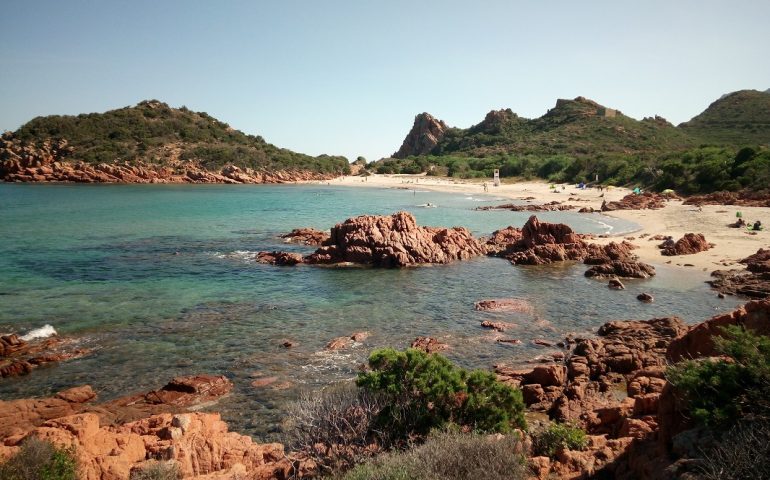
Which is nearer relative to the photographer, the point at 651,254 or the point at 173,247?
the point at 651,254

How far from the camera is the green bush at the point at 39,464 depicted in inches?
258

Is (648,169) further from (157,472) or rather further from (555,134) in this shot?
(157,472)

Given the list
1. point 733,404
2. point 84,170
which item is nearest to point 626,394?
point 733,404

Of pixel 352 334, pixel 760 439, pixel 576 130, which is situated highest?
pixel 576 130

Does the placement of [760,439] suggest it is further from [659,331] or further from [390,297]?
[390,297]

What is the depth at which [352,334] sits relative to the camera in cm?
1567

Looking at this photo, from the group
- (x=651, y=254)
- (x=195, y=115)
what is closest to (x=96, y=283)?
(x=651, y=254)

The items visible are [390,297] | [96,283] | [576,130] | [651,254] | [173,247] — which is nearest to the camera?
[390,297]

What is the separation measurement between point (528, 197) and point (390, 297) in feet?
160

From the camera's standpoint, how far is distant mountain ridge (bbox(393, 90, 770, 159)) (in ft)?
338

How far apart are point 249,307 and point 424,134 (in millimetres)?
155358

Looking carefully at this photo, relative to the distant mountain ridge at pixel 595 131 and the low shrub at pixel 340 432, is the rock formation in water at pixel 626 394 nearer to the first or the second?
the low shrub at pixel 340 432

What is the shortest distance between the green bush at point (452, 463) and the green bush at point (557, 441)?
1428mm

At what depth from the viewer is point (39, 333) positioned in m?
15.1
